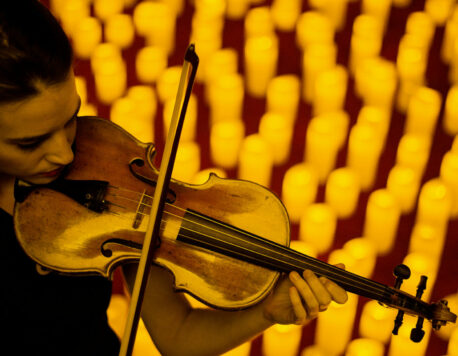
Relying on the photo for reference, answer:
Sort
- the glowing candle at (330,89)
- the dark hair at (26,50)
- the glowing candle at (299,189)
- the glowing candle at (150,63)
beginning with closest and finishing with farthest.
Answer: the dark hair at (26,50) → the glowing candle at (299,189) → the glowing candle at (330,89) → the glowing candle at (150,63)

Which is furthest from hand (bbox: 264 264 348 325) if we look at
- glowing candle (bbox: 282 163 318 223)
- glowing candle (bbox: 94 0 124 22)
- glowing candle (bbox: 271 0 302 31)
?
glowing candle (bbox: 94 0 124 22)

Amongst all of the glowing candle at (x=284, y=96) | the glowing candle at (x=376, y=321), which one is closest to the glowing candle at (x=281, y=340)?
the glowing candle at (x=376, y=321)

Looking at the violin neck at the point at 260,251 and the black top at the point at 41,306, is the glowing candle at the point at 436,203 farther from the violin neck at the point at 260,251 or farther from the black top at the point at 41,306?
the black top at the point at 41,306

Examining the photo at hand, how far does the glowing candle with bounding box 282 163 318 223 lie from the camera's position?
36.8 inches

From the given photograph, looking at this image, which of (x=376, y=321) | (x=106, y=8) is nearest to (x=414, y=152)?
(x=376, y=321)

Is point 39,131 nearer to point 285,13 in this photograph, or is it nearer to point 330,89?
point 330,89

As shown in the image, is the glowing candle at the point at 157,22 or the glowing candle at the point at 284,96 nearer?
the glowing candle at the point at 284,96

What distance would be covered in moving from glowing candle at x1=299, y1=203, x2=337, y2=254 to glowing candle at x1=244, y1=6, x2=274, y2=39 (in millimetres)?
460

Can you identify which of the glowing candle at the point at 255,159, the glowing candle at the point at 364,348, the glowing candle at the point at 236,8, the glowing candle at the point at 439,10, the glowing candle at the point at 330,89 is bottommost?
the glowing candle at the point at 364,348

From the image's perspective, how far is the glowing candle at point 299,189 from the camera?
935 mm

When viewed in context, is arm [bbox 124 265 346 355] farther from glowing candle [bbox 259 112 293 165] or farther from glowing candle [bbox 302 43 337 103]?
glowing candle [bbox 302 43 337 103]

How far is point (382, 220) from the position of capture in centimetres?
92

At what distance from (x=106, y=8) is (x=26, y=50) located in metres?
0.82

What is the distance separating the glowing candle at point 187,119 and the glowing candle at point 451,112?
0.49 meters
